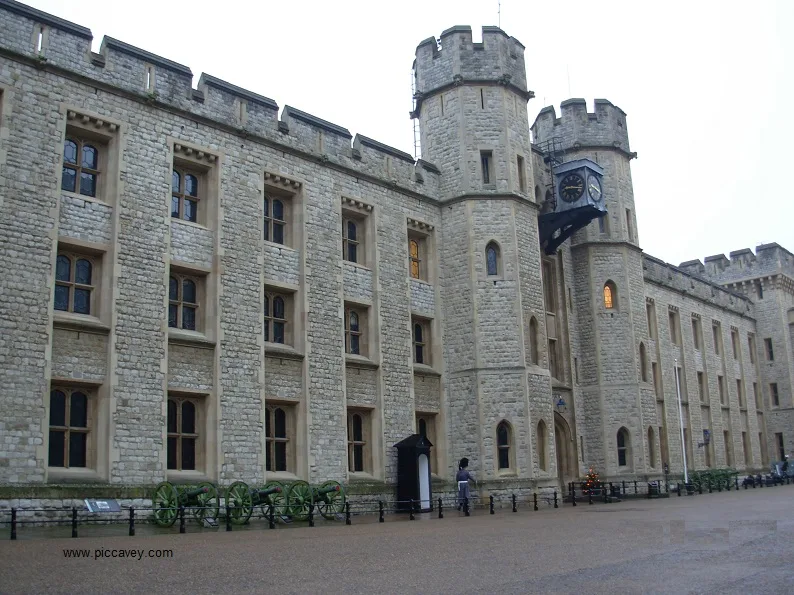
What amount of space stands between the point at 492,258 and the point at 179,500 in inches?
531

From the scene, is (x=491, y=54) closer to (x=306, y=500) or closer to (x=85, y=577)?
(x=306, y=500)

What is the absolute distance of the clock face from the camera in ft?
104

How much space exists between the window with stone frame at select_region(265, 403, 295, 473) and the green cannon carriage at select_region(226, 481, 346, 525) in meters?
1.15

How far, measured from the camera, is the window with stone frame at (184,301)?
21016 millimetres

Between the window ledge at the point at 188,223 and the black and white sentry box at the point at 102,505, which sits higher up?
the window ledge at the point at 188,223

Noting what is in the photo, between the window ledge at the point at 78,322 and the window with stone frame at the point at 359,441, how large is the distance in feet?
26.2

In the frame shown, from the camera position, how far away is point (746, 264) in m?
55.0

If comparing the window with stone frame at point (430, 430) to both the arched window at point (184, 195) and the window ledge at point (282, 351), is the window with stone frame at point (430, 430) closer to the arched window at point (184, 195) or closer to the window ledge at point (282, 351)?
the window ledge at point (282, 351)

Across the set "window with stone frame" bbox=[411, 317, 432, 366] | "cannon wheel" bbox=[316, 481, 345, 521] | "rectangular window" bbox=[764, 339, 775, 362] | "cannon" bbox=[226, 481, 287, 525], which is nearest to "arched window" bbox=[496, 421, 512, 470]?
"window with stone frame" bbox=[411, 317, 432, 366]

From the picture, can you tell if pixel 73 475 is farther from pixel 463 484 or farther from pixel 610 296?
pixel 610 296

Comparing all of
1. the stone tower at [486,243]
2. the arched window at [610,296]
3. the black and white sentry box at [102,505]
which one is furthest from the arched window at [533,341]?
the black and white sentry box at [102,505]

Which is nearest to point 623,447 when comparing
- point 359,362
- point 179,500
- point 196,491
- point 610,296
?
point 610,296

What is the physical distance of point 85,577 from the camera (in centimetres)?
942

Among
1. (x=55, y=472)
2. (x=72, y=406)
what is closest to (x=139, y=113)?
(x=72, y=406)
